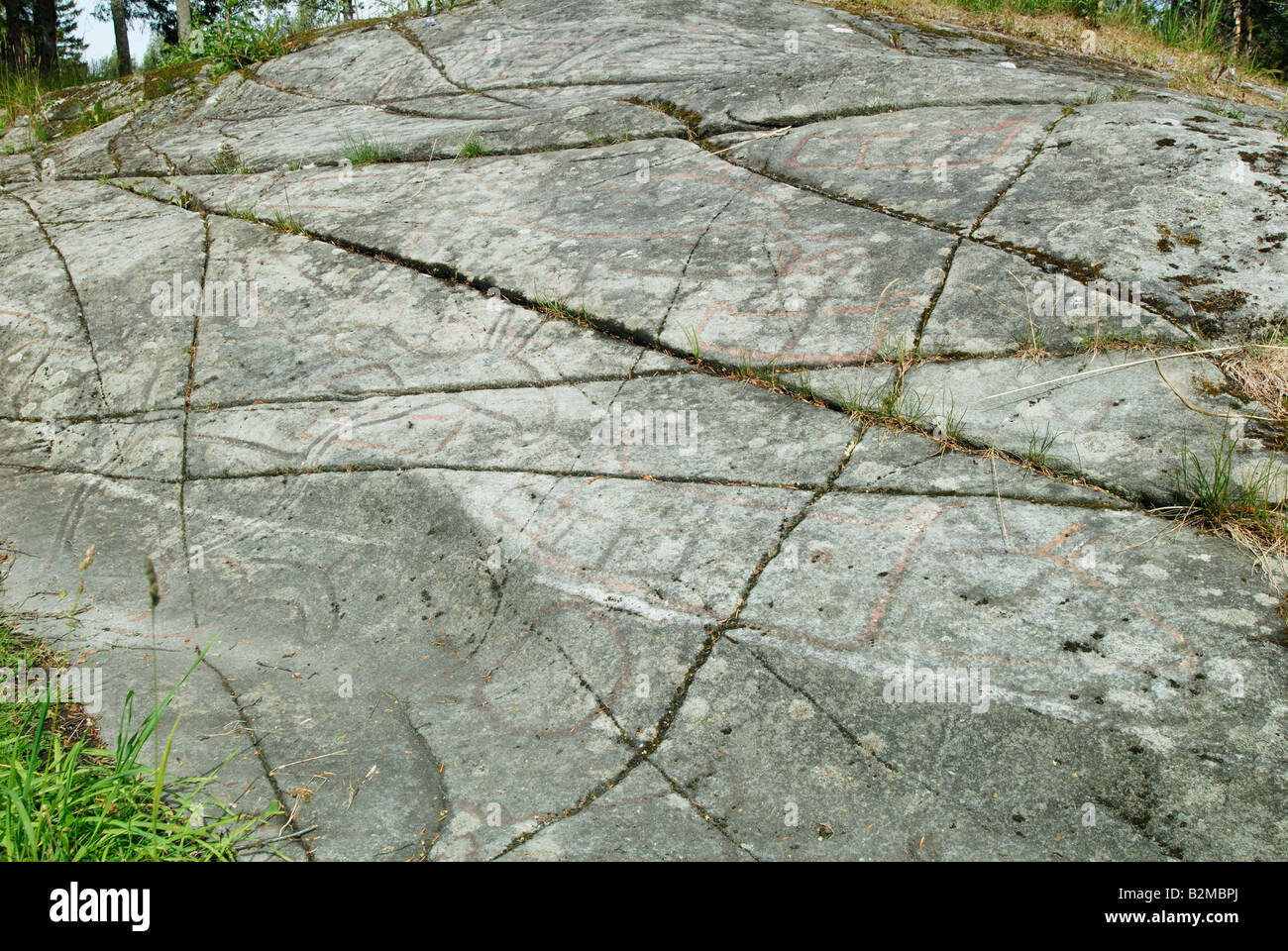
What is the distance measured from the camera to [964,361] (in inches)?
135

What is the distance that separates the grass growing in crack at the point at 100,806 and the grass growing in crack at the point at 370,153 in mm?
3919

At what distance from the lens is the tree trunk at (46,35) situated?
9702 millimetres

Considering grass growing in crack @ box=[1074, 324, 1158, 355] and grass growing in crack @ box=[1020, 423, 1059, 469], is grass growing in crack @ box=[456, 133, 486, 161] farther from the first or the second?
grass growing in crack @ box=[1020, 423, 1059, 469]

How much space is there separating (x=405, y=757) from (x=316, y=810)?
276 millimetres

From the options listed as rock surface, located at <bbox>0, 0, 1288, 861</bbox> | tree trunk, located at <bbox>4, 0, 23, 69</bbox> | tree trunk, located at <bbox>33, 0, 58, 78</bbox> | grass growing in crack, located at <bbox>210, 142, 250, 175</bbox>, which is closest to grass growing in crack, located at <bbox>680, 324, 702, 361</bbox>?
rock surface, located at <bbox>0, 0, 1288, 861</bbox>

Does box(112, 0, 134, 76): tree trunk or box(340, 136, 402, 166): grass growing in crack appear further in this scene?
box(112, 0, 134, 76): tree trunk

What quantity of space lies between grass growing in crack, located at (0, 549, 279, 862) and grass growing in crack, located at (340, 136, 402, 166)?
392cm

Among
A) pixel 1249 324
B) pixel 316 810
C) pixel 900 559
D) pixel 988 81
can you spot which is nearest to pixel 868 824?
pixel 900 559

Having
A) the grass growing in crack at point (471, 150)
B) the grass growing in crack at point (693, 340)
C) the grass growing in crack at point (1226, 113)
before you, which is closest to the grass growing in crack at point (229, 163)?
the grass growing in crack at point (471, 150)

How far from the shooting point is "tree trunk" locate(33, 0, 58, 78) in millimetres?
9702

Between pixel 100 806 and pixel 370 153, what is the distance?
4.36 metres

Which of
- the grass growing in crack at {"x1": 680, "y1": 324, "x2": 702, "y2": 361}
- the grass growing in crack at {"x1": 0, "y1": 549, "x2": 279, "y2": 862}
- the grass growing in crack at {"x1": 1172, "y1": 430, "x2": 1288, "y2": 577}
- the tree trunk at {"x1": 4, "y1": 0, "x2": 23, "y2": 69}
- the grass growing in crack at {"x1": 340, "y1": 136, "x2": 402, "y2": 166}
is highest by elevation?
the tree trunk at {"x1": 4, "y1": 0, "x2": 23, "y2": 69}
